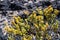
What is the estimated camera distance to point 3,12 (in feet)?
10.3

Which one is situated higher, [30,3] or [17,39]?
[30,3]

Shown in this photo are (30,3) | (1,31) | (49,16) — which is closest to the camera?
(49,16)

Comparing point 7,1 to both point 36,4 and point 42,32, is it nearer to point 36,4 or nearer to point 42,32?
point 36,4

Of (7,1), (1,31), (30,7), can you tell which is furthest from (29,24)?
(7,1)

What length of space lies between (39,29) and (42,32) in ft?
0.16

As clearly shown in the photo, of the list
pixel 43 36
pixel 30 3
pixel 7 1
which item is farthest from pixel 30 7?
pixel 43 36

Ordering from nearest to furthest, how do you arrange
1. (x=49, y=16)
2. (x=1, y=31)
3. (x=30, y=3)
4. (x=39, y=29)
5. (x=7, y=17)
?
(x=39, y=29) → (x=49, y=16) → (x=1, y=31) → (x=7, y=17) → (x=30, y=3)

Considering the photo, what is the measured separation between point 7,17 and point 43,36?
83cm

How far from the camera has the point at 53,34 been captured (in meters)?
2.43

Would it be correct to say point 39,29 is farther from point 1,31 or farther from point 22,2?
point 22,2

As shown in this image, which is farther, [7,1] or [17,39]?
[7,1]

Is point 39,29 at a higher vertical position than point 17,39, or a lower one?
higher

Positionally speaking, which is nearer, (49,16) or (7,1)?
(49,16)

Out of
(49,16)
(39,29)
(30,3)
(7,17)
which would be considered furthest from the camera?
(30,3)
